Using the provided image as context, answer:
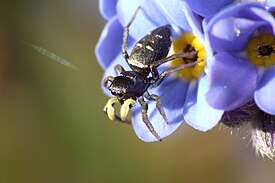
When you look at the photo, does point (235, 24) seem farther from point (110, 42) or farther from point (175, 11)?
point (110, 42)

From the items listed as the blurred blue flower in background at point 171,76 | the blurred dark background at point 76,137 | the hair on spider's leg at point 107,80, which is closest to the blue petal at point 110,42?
the blurred blue flower in background at point 171,76

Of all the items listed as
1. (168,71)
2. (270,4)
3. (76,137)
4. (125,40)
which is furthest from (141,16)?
(76,137)

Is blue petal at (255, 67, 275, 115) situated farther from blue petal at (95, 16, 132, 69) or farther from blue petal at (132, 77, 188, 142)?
blue petal at (95, 16, 132, 69)

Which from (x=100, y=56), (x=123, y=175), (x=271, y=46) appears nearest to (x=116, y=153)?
(x=123, y=175)

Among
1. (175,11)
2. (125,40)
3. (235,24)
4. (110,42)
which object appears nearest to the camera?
(235,24)

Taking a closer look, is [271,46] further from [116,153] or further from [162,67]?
[116,153]

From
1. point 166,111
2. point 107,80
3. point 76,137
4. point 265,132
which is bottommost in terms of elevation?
point 76,137

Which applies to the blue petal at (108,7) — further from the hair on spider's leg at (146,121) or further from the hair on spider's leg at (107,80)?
the hair on spider's leg at (146,121)
